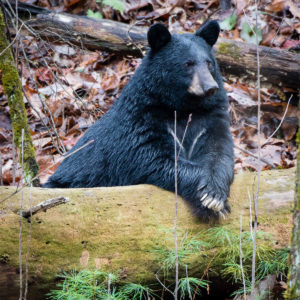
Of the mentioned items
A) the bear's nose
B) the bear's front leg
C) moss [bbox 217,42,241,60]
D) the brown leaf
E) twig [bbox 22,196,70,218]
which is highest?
the bear's nose

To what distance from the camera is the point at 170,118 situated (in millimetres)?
4715

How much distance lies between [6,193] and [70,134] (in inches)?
165

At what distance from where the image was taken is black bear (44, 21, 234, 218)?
4.43 m

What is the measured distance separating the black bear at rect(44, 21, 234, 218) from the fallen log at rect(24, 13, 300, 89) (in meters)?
2.26

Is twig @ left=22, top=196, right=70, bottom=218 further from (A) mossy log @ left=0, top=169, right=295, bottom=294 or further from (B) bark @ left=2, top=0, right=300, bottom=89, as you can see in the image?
(B) bark @ left=2, top=0, right=300, bottom=89

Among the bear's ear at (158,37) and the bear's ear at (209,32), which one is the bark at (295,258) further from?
the bear's ear at (209,32)

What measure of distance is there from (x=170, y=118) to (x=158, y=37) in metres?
0.83

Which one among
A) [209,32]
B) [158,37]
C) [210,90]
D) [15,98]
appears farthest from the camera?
[15,98]

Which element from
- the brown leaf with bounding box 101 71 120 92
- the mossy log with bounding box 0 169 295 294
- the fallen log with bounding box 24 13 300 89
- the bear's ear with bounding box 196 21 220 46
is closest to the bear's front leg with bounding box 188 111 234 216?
the mossy log with bounding box 0 169 295 294

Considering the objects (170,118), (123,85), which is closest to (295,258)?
(170,118)

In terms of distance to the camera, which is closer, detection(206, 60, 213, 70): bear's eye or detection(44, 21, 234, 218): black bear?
detection(44, 21, 234, 218): black bear

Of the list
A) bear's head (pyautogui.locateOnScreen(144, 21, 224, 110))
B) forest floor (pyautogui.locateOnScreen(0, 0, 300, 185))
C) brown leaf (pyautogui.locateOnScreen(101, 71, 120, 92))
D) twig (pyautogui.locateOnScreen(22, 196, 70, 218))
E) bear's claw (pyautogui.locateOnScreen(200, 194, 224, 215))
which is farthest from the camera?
brown leaf (pyautogui.locateOnScreen(101, 71, 120, 92))

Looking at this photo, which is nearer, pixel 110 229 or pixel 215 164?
pixel 110 229

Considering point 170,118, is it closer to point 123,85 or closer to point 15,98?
point 15,98
